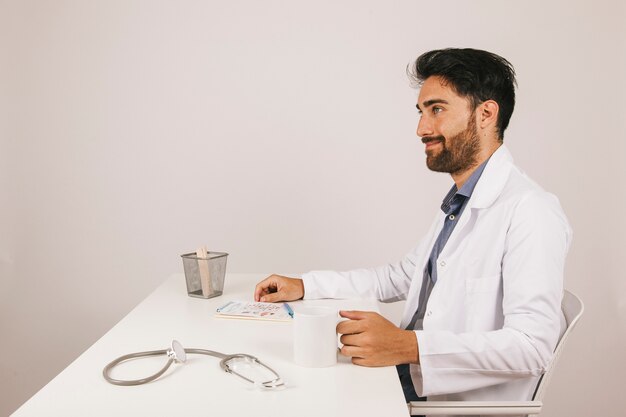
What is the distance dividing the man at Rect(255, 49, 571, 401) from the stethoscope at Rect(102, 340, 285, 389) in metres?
0.16

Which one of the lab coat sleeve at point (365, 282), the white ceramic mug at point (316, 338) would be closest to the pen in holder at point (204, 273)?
the lab coat sleeve at point (365, 282)

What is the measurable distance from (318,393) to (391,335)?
21 cm

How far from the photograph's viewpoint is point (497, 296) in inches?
51.0

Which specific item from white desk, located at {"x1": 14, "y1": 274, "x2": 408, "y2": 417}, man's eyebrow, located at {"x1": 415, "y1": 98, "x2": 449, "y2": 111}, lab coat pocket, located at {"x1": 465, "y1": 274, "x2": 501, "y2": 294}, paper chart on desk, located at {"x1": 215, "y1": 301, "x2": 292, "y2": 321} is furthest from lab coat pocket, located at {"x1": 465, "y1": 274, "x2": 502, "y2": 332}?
man's eyebrow, located at {"x1": 415, "y1": 98, "x2": 449, "y2": 111}

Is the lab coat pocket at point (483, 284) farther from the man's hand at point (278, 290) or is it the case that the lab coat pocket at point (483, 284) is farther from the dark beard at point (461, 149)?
the man's hand at point (278, 290)

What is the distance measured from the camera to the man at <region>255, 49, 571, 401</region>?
1.14 m

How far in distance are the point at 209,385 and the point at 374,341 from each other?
0.31 m

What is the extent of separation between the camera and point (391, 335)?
A: 1.11 metres

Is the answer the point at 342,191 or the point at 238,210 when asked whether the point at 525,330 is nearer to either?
the point at 342,191

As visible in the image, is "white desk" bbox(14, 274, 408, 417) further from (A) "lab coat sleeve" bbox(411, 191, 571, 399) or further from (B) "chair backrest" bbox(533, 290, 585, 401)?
(B) "chair backrest" bbox(533, 290, 585, 401)

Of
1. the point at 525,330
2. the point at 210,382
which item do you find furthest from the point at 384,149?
the point at 210,382

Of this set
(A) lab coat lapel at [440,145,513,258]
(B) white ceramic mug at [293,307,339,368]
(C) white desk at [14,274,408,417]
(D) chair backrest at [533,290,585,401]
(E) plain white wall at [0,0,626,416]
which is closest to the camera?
A: (C) white desk at [14,274,408,417]

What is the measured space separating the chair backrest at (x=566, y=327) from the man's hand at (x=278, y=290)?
66 centimetres

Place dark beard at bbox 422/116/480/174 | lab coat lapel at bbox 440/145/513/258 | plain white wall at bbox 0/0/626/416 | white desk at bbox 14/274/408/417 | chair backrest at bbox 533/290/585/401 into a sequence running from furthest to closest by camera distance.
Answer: plain white wall at bbox 0/0/626/416
dark beard at bbox 422/116/480/174
lab coat lapel at bbox 440/145/513/258
chair backrest at bbox 533/290/585/401
white desk at bbox 14/274/408/417
